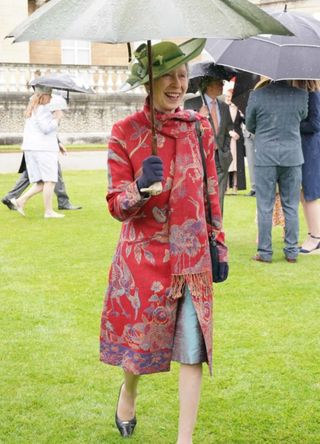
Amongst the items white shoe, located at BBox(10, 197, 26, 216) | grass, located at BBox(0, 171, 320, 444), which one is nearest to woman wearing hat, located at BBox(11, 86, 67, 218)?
white shoe, located at BBox(10, 197, 26, 216)

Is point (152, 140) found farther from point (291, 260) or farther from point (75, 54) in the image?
point (75, 54)

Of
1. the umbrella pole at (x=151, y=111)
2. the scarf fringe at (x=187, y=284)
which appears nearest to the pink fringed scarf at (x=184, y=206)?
the scarf fringe at (x=187, y=284)

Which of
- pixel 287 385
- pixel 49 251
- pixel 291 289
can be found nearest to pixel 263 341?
pixel 287 385

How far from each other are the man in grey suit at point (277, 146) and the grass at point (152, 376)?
1.81 feet

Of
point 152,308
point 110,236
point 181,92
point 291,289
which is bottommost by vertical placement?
point 110,236

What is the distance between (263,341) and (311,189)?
323cm

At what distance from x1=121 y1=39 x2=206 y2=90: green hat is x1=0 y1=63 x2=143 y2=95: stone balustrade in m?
24.7

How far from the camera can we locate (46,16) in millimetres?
3791

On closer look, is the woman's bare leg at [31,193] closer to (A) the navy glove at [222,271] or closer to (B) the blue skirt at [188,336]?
(A) the navy glove at [222,271]

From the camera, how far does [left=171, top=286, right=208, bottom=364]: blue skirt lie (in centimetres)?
409

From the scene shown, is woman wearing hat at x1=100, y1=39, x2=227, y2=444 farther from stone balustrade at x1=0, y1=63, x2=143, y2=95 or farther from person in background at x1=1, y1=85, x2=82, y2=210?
stone balustrade at x1=0, y1=63, x2=143, y2=95

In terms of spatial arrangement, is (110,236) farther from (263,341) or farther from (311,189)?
(263,341)

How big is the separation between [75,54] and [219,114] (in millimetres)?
28034

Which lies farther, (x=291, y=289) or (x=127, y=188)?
(x=291, y=289)
